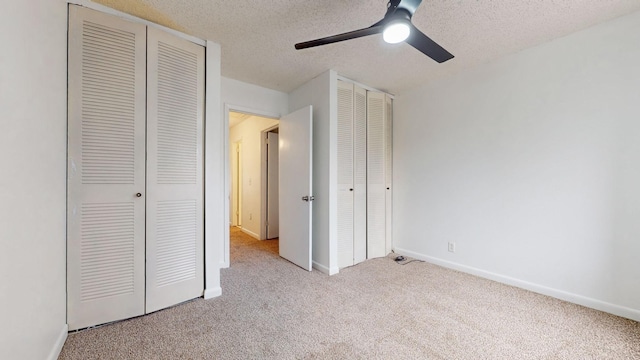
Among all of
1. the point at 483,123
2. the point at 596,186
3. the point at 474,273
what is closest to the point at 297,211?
the point at 474,273

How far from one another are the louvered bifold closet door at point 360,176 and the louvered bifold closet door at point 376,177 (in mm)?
76

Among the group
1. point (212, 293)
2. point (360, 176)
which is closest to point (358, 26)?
point (360, 176)

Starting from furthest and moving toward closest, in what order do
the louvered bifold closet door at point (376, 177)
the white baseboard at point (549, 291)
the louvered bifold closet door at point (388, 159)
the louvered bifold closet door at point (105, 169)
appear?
the louvered bifold closet door at point (388, 159) < the louvered bifold closet door at point (376, 177) < the white baseboard at point (549, 291) < the louvered bifold closet door at point (105, 169)

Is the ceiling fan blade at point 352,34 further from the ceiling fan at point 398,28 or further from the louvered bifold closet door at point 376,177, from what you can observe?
the louvered bifold closet door at point 376,177

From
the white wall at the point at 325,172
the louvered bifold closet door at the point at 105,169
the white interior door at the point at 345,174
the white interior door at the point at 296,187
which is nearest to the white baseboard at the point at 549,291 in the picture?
the white interior door at the point at 345,174

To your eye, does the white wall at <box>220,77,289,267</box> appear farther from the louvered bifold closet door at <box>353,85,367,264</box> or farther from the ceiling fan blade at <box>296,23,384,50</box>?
the ceiling fan blade at <box>296,23,384,50</box>

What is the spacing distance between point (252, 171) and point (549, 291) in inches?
182

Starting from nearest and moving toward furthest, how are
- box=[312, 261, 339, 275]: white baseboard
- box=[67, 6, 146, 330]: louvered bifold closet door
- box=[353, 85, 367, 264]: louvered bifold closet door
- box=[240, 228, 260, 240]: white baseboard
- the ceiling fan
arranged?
1. the ceiling fan
2. box=[67, 6, 146, 330]: louvered bifold closet door
3. box=[312, 261, 339, 275]: white baseboard
4. box=[353, 85, 367, 264]: louvered bifold closet door
5. box=[240, 228, 260, 240]: white baseboard

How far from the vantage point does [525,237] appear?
2.57 m

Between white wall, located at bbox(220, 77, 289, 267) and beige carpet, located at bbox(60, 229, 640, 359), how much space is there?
959 millimetres

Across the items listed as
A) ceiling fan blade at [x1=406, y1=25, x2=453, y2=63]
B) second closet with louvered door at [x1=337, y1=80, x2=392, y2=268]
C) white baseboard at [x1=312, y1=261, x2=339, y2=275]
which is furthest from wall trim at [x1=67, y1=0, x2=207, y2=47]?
white baseboard at [x1=312, y1=261, x2=339, y2=275]

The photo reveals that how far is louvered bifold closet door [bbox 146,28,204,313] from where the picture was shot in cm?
206

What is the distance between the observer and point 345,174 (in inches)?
128

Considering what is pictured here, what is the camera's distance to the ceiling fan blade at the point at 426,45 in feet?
5.03
